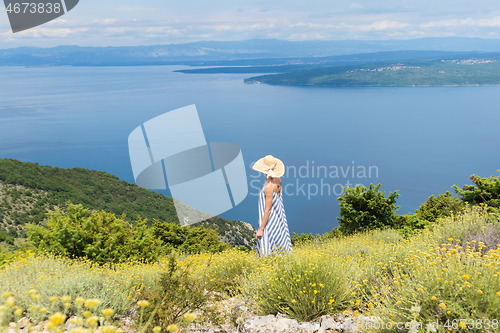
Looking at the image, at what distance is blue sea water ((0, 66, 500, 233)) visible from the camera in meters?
81.9

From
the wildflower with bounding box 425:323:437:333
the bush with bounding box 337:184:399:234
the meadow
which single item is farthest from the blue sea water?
the wildflower with bounding box 425:323:437:333

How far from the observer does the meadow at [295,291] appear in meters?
2.56

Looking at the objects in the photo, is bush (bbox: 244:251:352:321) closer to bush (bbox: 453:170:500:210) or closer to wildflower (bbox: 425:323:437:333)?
wildflower (bbox: 425:323:437:333)

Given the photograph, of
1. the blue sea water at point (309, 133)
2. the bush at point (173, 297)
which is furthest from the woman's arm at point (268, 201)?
the blue sea water at point (309, 133)

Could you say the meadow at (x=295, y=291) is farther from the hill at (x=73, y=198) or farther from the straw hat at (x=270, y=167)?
the hill at (x=73, y=198)

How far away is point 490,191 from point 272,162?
6.99 meters

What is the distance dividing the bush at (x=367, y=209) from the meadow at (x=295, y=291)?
689 centimetres

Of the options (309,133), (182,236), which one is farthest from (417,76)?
(182,236)

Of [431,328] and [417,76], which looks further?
[417,76]

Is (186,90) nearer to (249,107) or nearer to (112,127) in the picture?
(249,107)

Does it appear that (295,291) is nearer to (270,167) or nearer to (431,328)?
(431,328)

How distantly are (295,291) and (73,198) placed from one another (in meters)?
51.5

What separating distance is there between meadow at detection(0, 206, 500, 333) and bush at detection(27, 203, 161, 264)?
1.93 metres

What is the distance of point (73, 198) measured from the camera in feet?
163
